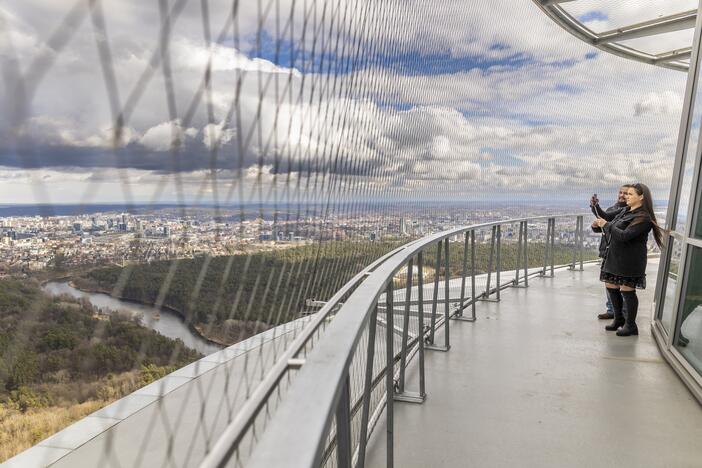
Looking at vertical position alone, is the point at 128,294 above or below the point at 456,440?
above

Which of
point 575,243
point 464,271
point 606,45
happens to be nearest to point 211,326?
point 464,271

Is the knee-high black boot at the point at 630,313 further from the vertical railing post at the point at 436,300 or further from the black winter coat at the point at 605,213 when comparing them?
the vertical railing post at the point at 436,300

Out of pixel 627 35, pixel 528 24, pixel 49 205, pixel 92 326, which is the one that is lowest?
pixel 92 326

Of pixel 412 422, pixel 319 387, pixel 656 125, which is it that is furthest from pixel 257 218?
pixel 656 125

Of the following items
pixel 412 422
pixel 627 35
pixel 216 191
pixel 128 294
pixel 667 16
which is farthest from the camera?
pixel 627 35

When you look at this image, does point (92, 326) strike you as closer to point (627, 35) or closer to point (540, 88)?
point (627, 35)

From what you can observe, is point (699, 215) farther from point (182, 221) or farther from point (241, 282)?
point (182, 221)

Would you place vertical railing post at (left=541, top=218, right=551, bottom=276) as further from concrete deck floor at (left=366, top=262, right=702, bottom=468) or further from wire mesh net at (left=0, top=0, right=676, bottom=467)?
wire mesh net at (left=0, top=0, right=676, bottom=467)
